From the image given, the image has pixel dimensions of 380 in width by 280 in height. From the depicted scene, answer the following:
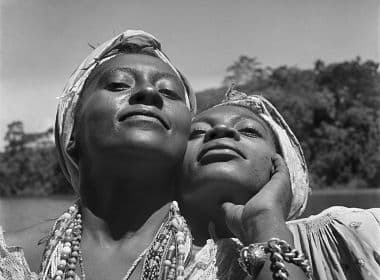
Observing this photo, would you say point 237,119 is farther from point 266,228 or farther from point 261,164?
point 266,228

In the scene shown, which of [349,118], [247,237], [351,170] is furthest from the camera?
[349,118]

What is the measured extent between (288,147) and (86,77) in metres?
0.59

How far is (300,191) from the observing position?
5.57 feet

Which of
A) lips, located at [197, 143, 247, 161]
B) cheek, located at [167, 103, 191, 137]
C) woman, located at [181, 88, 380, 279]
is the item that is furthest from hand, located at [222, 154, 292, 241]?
cheek, located at [167, 103, 191, 137]

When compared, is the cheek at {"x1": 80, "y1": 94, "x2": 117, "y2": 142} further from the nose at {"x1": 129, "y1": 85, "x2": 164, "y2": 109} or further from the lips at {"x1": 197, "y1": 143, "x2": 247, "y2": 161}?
the lips at {"x1": 197, "y1": 143, "x2": 247, "y2": 161}

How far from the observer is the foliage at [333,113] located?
16.2m

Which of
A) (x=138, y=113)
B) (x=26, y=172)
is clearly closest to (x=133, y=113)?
(x=138, y=113)

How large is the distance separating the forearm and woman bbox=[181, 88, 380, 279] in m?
0.01

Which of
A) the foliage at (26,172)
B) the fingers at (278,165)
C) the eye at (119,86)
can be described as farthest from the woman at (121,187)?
the foliage at (26,172)

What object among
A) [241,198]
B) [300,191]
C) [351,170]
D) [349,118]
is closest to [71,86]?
[241,198]

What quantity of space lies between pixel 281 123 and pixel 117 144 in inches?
22.8

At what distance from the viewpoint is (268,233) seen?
123 centimetres

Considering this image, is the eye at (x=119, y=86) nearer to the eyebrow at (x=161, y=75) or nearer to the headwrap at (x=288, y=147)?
the eyebrow at (x=161, y=75)

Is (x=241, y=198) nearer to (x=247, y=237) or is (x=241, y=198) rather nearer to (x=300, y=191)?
(x=247, y=237)
